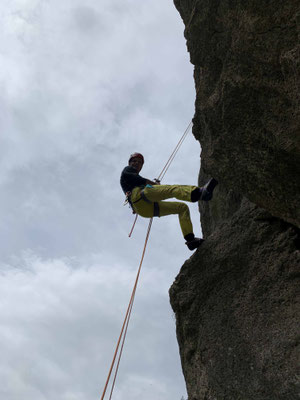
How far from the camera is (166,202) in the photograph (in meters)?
7.19

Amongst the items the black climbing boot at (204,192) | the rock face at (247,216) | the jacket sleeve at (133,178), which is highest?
the jacket sleeve at (133,178)

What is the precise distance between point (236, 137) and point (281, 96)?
0.86 metres

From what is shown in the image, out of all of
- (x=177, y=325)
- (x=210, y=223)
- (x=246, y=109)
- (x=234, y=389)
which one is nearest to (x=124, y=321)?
(x=177, y=325)

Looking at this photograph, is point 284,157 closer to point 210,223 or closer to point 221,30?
point 221,30

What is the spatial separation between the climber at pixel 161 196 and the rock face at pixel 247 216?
0.65 metres

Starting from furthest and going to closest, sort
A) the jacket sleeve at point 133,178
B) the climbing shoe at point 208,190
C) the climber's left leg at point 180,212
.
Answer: the jacket sleeve at point 133,178 < the climber's left leg at point 180,212 < the climbing shoe at point 208,190

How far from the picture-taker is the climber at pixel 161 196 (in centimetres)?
652

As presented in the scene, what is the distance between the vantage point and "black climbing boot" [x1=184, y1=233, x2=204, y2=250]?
630 cm

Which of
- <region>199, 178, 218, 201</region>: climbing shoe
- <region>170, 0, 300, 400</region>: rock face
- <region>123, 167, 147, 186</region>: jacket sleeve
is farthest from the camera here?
<region>123, 167, 147, 186</region>: jacket sleeve

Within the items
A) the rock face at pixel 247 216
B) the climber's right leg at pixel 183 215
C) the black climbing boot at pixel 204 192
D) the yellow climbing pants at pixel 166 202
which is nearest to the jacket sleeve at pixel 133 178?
the yellow climbing pants at pixel 166 202

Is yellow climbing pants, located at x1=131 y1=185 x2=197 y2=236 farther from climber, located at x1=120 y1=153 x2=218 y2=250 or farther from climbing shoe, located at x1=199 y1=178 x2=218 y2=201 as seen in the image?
climbing shoe, located at x1=199 y1=178 x2=218 y2=201

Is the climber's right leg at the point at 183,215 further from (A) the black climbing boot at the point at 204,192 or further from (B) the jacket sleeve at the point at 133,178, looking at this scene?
(B) the jacket sleeve at the point at 133,178

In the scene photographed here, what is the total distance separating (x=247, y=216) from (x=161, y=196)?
1.79m

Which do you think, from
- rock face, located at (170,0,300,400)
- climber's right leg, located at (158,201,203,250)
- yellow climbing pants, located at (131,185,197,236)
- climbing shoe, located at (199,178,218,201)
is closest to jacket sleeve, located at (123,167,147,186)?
yellow climbing pants, located at (131,185,197,236)
